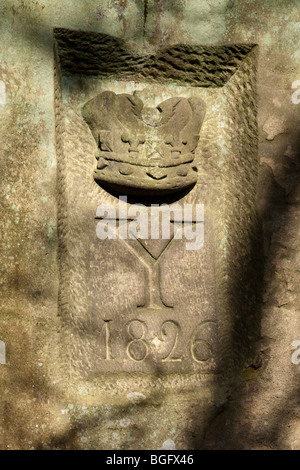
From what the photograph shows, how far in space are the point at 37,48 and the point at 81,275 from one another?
2.33ft

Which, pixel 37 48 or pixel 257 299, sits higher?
pixel 37 48

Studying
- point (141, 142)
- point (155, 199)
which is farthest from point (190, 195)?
point (141, 142)

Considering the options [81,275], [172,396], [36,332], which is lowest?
[172,396]

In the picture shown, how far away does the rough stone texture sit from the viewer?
2.35m

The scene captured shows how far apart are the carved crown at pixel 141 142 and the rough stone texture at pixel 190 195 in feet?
0.18

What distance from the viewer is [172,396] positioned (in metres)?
2.44

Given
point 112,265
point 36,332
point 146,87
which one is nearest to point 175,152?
point 146,87

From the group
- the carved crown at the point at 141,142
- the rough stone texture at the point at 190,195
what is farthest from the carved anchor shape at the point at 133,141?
the rough stone texture at the point at 190,195

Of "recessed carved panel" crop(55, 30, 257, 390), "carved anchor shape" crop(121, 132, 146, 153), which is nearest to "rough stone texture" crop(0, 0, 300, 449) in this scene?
"recessed carved panel" crop(55, 30, 257, 390)

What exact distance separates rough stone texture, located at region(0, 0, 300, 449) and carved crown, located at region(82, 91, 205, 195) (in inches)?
2.1

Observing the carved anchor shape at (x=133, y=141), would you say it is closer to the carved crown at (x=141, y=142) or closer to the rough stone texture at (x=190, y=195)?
the carved crown at (x=141, y=142)

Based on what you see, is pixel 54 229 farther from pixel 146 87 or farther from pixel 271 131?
pixel 271 131

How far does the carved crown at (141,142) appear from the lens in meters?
2.42

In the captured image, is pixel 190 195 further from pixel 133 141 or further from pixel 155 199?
pixel 133 141
